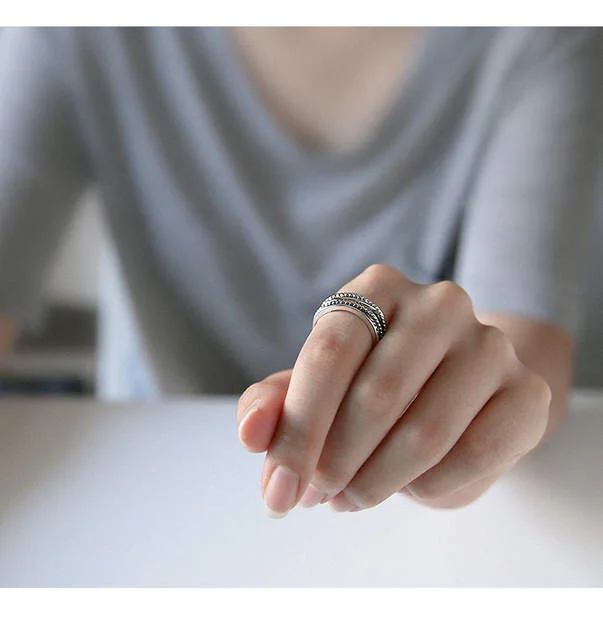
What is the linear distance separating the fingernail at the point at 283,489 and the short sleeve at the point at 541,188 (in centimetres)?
22

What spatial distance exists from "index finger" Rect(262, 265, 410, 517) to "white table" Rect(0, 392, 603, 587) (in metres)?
0.08

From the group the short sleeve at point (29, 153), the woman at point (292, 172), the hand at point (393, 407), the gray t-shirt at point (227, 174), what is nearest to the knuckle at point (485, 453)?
the hand at point (393, 407)

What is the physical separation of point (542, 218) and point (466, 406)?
21cm

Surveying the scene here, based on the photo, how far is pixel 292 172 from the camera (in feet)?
1.49

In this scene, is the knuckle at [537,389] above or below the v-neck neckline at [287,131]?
below

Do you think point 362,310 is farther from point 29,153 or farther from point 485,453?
point 29,153

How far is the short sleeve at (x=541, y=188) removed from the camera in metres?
0.35

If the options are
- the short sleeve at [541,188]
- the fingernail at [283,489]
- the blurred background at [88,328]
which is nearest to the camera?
the fingernail at [283,489]

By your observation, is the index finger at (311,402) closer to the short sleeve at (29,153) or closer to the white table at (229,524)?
the white table at (229,524)

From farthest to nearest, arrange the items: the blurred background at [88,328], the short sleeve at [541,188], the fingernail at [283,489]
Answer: the blurred background at [88,328] < the short sleeve at [541,188] < the fingernail at [283,489]

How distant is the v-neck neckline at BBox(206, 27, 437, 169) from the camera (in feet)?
1.46

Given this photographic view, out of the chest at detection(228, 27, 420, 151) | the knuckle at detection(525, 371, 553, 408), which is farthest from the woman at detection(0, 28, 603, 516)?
the knuckle at detection(525, 371, 553, 408)

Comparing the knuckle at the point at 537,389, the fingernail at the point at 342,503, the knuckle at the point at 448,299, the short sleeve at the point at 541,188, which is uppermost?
the short sleeve at the point at 541,188
